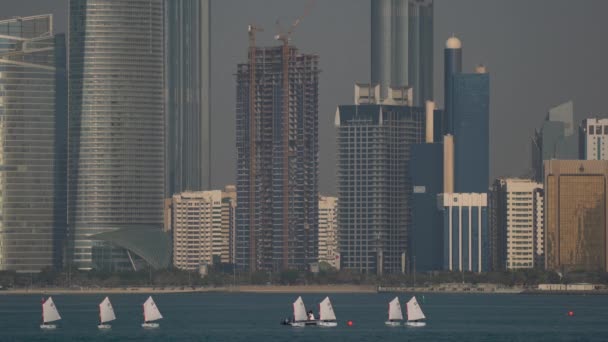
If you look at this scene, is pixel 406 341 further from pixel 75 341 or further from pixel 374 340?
pixel 75 341

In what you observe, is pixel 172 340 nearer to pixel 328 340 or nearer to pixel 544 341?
pixel 328 340

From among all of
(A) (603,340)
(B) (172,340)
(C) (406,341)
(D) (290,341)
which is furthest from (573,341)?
(B) (172,340)

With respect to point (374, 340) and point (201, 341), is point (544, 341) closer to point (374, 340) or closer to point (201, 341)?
point (374, 340)

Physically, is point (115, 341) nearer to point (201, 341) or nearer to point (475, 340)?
point (201, 341)

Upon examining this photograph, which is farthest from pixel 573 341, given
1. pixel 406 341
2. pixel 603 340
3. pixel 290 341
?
pixel 290 341

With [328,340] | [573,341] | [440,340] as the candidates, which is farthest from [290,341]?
[573,341]
